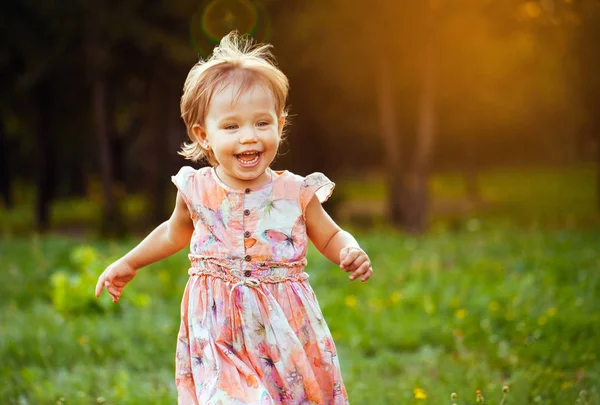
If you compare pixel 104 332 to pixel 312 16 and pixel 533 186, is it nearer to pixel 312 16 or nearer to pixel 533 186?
pixel 312 16

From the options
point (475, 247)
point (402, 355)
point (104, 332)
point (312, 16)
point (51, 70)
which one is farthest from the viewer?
point (51, 70)

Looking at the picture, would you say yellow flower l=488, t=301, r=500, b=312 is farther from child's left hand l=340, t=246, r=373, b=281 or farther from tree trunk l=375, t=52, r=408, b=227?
tree trunk l=375, t=52, r=408, b=227

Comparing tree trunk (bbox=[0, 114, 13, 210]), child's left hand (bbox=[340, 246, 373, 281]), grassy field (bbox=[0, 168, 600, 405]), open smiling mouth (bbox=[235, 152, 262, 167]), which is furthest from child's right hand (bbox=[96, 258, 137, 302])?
tree trunk (bbox=[0, 114, 13, 210])

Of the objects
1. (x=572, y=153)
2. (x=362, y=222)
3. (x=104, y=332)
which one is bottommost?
(x=104, y=332)

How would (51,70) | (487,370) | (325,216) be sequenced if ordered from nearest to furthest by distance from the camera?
(325,216) < (487,370) < (51,70)

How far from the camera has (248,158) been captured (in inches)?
114

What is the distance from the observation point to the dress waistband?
288cm

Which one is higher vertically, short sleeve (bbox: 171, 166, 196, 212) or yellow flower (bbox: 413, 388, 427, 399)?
short sleeve (bbox: 171, 166, 196, 212)

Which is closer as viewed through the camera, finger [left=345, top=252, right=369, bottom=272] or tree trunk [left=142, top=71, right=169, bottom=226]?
finger [left=345, top=252, right=369, bottom=272]

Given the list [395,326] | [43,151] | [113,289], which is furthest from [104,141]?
[113,289]

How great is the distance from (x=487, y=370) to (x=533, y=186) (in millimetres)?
36557

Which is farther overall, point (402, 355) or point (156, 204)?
point (156, 204)

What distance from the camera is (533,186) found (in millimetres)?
39562

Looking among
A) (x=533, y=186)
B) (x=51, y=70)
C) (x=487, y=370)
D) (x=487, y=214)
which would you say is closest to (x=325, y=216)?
(x=487, y=370)
